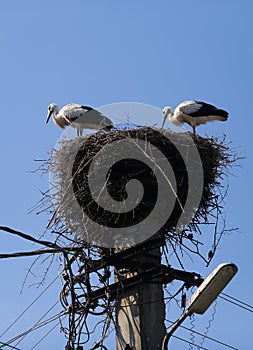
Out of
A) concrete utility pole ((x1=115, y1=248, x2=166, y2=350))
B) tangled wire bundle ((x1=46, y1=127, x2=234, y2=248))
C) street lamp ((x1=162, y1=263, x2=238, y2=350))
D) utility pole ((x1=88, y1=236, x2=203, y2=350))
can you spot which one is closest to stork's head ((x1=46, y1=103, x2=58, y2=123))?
tangled wire bundle ((x1=46, y1=127, x2=234, y2=248))

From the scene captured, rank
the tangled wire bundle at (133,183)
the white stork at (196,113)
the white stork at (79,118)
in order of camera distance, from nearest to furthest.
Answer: the tangled wire bundle at (133,183) < the white stork at (79,118) < the white stork at (196,113)

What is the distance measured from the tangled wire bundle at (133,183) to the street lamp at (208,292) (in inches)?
43.7

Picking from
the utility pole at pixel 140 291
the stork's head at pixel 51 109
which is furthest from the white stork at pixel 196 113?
the utility pole at pixel 140 291

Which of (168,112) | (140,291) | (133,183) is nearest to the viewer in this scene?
(140,291)

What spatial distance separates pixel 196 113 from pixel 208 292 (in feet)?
17.6

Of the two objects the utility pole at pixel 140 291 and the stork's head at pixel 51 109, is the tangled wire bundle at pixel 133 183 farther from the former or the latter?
the stork's head at pixel 51 109

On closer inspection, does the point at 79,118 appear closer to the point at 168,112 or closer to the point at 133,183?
the point at 168,112

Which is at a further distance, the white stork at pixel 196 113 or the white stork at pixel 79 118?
the white stork at pixel 196 113

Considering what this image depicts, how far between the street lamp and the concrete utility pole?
0.50m

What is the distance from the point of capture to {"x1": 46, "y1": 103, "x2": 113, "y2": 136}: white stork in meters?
8.75

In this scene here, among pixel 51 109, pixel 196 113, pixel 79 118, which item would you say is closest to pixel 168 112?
→ pixel 196 113

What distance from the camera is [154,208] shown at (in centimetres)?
569

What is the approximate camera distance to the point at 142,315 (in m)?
4.71

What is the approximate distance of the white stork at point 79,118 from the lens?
28.7 ft
